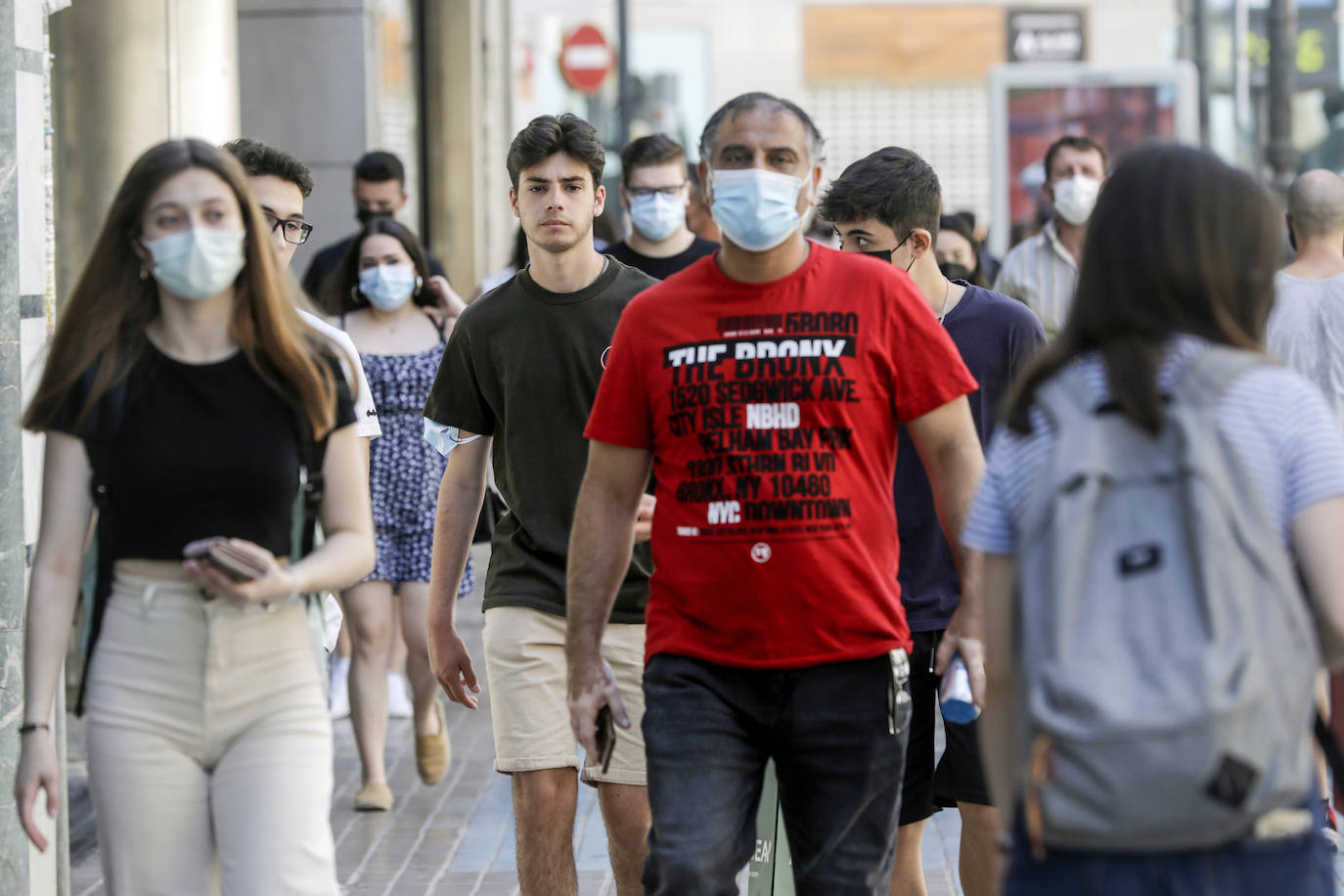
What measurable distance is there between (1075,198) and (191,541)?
6.15 meters

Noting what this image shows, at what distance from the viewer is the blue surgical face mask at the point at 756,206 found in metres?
4.03

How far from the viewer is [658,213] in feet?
27.0

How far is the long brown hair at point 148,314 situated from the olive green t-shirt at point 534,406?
140 cm

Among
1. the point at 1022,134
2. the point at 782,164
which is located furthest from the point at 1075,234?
the point at 1022,134

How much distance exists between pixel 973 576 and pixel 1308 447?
1279mm

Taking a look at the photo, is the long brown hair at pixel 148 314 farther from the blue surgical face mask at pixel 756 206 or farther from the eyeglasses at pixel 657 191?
the eyeglasses at pixel 657 191

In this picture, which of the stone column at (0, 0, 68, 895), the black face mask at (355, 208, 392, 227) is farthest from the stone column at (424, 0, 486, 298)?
the stone column at (0, 0, 68, 895)

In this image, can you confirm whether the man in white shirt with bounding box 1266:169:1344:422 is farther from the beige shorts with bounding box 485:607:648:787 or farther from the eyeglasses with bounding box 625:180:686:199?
the beige shorts with bounding box 485:607:648:787

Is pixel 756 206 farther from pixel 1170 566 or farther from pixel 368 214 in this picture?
pixel 368 214

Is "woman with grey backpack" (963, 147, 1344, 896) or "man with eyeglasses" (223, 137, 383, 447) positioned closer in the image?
"woman with grey backpack" (963, 147, 1344, 896)

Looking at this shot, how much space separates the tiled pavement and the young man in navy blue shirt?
1205 millimetres

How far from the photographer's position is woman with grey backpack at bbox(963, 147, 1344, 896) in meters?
2.74

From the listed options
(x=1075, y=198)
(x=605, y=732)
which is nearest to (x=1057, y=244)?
(x=1075, y=198)

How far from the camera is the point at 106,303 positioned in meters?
3.87
